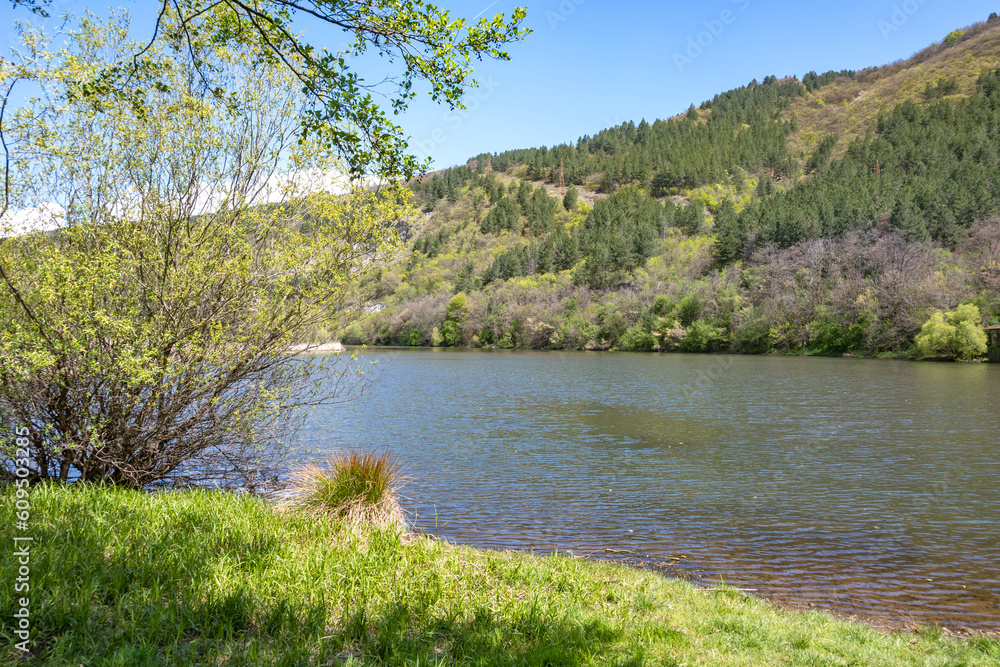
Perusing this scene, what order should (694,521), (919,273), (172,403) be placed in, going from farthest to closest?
(919,273)
(694,521)
(172,403)

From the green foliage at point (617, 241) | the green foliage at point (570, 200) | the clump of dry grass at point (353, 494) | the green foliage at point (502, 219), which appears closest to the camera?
the clump of dry grass at point (353, 494)

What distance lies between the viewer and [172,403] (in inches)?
400

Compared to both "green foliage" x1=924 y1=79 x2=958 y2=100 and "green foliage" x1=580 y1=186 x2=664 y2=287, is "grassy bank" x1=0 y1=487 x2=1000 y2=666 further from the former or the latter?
"green foliage" x1=924 y1=79 x2=958 y2=100

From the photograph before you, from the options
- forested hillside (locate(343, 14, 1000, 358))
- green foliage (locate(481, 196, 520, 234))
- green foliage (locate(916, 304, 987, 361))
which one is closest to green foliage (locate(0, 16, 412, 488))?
forested hillside (locate(343, 14, 1000, 358))

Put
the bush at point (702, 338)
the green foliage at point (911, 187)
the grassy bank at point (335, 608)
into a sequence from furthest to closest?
the green foliage at point (911, 187) → the bush at point (702, 338) → the grassy bank at point (335, 608)

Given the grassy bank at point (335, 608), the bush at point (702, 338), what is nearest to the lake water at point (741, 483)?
the grassy bank at point (335, 608)

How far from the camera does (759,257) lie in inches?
3883

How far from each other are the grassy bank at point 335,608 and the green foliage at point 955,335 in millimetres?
63244

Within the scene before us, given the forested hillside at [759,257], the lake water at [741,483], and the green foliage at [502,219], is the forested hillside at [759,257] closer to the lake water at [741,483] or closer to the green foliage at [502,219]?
the green foliage at [502,219]

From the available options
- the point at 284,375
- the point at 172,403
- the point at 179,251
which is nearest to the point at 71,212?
the point at 179,251

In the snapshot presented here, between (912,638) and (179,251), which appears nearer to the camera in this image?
(912,638)

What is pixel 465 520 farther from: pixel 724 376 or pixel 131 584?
pixel 724 376

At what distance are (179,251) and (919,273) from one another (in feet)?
270

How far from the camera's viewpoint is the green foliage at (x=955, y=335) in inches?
2196
